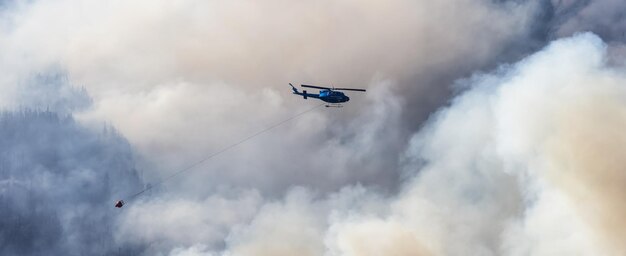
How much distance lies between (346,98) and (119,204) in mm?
63425

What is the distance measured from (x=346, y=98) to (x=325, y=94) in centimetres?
580

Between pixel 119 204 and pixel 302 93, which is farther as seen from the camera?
pixel 302 93

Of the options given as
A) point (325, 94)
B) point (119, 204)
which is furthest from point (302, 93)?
point (119, 204)

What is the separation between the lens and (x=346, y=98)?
6895 inches

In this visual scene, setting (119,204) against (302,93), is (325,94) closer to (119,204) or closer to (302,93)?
(302,93)

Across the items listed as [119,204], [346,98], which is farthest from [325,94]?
[119,204]

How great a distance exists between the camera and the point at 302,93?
174250 mm

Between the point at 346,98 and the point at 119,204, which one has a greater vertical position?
the point at 346,98

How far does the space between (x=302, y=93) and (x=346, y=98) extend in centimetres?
1173

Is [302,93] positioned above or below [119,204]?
above

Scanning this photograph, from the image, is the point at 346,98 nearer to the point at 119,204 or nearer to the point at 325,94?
the point at 325,94

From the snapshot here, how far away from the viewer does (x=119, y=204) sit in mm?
160875

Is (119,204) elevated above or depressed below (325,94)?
below

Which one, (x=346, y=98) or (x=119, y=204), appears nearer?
(x=119, y=204)
